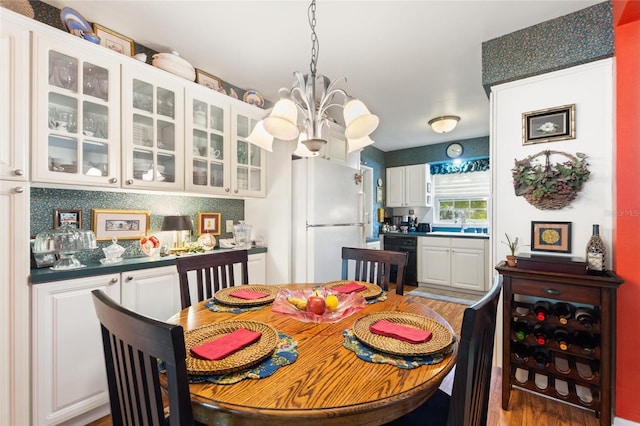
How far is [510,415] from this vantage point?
1796 mm

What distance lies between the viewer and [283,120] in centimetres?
135

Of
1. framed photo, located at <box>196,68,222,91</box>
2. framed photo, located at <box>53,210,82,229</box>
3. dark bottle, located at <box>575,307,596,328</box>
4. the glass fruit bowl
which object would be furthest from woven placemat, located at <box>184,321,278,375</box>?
framed photo, located at <box>196,68,222,91</box>

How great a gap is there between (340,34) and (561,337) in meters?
2.46

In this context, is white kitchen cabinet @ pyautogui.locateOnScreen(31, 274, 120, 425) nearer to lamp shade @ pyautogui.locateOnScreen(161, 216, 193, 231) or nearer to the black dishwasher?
lamp shade @ pyautogui.locateOnScreen(161, 216, 193, 231)

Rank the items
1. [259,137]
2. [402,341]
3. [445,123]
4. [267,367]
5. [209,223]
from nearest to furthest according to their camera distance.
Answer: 1. [267,367]
2. [402,341]
3. [259,137]
4. [209,223]
5. [445,123]

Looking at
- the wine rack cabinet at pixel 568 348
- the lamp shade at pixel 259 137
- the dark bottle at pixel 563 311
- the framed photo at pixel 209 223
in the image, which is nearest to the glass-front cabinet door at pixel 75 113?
the framed photo at pixel 209 223

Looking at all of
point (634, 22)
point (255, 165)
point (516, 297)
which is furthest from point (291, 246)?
point (634, 22)

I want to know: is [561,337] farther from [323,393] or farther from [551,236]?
[323,393]

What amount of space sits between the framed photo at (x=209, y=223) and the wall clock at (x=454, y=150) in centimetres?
404

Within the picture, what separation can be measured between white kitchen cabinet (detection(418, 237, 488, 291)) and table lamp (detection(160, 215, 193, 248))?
366 cm

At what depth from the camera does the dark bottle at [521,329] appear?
1890mm

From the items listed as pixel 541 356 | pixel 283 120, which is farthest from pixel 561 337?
pixel 283 120

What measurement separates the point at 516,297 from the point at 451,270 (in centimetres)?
253

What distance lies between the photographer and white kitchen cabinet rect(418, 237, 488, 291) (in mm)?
4285
